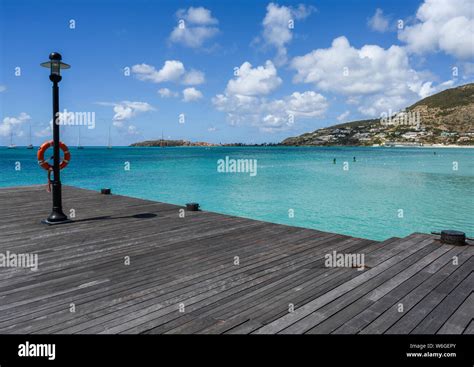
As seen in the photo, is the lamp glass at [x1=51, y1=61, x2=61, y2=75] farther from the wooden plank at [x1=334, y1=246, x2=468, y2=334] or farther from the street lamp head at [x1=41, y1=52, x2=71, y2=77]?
the wooden plank at [x1=334, y1=246, x2=468, y2=334]

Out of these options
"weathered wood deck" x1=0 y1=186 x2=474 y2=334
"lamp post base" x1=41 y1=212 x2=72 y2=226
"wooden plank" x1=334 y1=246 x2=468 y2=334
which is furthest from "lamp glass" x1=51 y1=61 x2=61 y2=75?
"wooden plank" x1=334 y1=246 x2=468 y2=334

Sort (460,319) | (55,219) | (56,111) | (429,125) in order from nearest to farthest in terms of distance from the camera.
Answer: (460,319), (56,111), (55,219), (429,125)

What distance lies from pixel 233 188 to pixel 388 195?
11053mm

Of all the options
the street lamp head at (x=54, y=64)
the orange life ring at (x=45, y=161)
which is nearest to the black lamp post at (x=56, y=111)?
the street lamp head at (x=54, y=64)

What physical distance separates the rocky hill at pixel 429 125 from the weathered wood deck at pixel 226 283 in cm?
14502

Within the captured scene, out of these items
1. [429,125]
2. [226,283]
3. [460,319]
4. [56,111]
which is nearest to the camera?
[460,319]

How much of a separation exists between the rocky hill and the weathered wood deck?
145 meters

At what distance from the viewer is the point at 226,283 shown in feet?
12.5

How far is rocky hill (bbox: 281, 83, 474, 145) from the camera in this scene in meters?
130

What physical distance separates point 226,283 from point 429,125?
529 ft

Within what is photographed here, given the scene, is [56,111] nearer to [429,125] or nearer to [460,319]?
[460,319]

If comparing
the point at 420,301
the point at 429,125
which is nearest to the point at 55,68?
the point at 420,301

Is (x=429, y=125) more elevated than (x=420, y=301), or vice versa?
(x=429, y=125)
